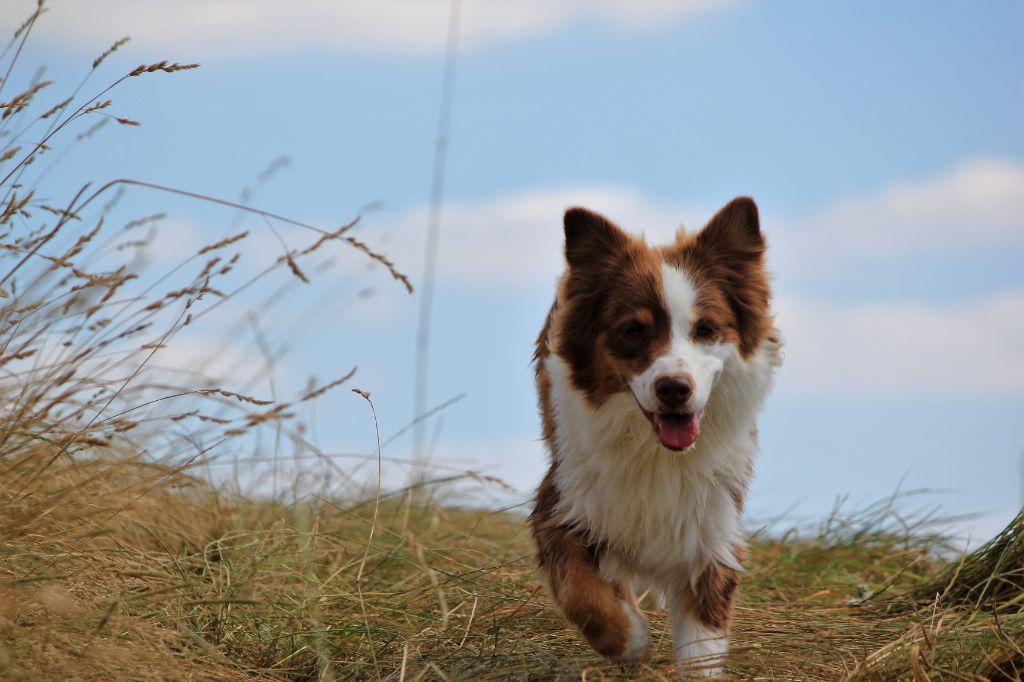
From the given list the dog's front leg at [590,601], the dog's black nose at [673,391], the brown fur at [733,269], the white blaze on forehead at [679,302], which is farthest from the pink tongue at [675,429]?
the dog's front leg at [590,601]

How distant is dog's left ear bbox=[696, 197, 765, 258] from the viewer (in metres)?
4.02

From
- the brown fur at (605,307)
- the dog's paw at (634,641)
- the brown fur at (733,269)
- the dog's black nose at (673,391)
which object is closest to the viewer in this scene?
the dog's black nose at (673,391)

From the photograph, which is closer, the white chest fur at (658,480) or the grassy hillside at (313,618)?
the grassy hillside at (313,618)

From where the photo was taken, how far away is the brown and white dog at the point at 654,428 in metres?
3.67

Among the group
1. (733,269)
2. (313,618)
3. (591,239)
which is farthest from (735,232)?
(313,618)

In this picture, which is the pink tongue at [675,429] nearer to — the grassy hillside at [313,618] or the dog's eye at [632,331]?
the dog's eye at [632,331]

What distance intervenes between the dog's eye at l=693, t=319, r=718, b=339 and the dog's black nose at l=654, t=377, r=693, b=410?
27 centimetres

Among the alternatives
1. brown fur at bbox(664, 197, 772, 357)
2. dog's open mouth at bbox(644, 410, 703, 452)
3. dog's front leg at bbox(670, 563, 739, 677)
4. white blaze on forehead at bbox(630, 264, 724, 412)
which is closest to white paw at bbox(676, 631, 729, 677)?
dog's front leg at bbox(670, 563, 739, 677)

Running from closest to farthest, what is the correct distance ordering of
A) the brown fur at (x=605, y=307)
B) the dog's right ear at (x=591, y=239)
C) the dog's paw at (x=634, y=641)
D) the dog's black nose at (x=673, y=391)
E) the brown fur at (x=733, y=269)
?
the dog's black nose at (x=673, y=391) < the dog's paw at (x=634, y=641) < the brown fur at (x=605, y=307) < the brown fur at (x=733, y=269) < the dog's right ear at (x=591, y=239)

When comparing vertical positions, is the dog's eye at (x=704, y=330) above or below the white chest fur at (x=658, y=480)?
above

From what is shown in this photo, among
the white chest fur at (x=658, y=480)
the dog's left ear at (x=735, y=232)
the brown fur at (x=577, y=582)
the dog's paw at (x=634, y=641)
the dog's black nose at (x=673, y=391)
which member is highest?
the dog's left ear at (x=735, y=232)

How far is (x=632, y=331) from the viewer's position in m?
3.67

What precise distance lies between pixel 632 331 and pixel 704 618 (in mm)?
1032

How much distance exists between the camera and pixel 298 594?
161 inches
